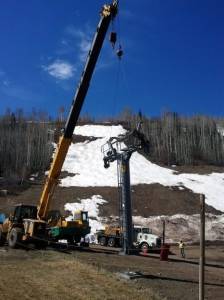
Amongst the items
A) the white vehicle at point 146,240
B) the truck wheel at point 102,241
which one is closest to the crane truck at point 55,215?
the truck wheel at point 102,241

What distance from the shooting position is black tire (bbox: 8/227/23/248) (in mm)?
26152

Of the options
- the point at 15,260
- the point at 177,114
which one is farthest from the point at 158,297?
the point at 177,114

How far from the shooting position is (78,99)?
86.0 feet

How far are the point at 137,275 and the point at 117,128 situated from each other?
3369 inches

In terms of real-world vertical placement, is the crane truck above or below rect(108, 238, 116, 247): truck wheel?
above

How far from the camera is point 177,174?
260ft

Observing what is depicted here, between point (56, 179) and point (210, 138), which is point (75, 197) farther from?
point (210, 138)

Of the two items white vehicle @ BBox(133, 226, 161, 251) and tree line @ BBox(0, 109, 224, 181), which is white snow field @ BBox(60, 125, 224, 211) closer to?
tree line @ BBox(0, 109, 224, 181)

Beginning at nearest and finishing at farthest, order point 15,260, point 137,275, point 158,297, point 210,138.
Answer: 1. point 158,297
2. point 137,275
3. point 15,260
4. point 210,138

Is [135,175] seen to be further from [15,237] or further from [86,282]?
[86,282]

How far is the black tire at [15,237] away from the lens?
2615 centimetres

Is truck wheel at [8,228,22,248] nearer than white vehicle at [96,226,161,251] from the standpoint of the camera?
Yes

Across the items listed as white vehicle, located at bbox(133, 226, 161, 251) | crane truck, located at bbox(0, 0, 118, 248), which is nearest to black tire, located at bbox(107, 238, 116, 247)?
white vehicle, located at bbox(133, 226, 161, 251)

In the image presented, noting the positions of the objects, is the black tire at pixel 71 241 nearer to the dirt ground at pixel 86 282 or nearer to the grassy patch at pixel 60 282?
the dirt ground at pixel 86 282
